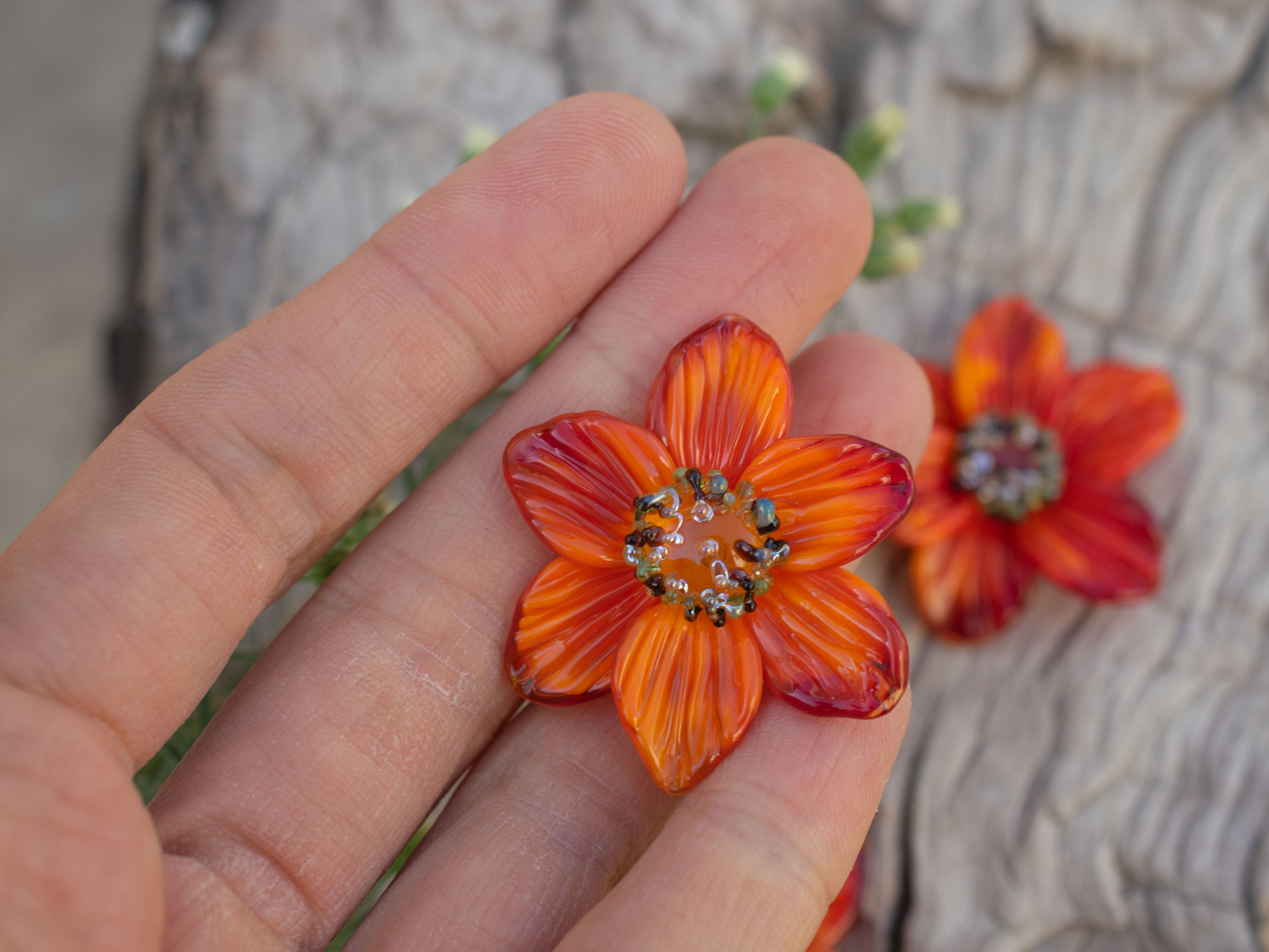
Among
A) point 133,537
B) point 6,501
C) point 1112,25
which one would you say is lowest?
point 6,501

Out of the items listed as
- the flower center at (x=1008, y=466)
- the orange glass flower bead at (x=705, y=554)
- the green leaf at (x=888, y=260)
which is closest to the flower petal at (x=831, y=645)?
the orange glass flower bead at (x=705, y=554)

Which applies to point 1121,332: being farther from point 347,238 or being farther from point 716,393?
point 347,238

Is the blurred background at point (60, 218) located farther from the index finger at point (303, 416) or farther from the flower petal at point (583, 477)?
the flower petal at point (583, 477)

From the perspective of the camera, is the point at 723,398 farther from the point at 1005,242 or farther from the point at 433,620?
the point at 1005,242

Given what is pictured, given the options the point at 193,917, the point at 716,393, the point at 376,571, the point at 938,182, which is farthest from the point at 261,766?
the point at 938,182

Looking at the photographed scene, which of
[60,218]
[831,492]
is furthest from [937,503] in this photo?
[60,218]

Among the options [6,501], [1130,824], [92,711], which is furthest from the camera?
[6,501]

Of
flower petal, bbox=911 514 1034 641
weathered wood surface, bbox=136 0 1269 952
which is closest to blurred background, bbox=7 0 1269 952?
weathered wood surface, bbox=136 0 1269 952
